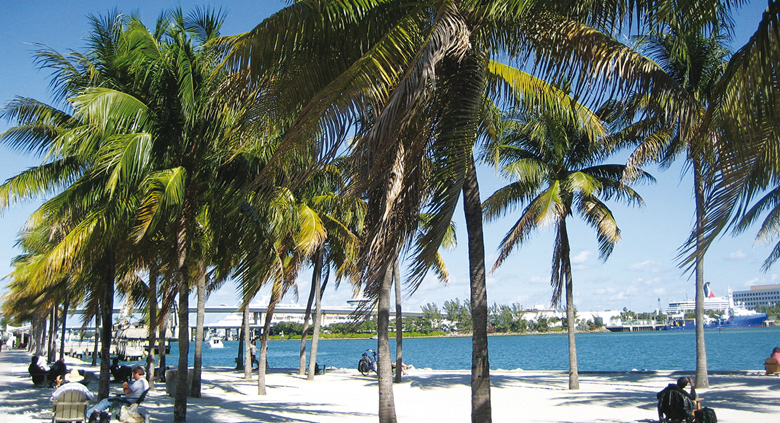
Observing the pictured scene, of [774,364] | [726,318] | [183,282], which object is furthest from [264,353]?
[726,318]

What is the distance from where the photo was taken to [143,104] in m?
10.1

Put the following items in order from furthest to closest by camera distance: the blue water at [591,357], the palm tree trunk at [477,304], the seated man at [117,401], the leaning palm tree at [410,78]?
the blue water at [591,357] < the seated man at [117,401] < the palm tree trunk at [477,304] < the leaning palm tree at [410,78]

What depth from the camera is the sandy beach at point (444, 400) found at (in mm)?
12938

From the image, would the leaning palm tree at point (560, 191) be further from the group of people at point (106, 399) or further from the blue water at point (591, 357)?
the blue water at point (591, 357)

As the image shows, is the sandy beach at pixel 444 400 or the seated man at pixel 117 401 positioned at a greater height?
the seated man at pixel 117 401

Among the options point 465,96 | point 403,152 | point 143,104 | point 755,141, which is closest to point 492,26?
point 465,96

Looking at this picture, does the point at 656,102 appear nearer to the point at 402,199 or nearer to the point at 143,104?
the point at 402,199

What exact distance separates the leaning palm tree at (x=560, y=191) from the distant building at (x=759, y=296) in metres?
159

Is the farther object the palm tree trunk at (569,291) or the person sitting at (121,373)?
the person sitting at (121,373)

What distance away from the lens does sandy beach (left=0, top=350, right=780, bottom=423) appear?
12938 mm

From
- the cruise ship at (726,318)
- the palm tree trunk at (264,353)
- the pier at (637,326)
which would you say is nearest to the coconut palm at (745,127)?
the palm tree trunk at (264,353)

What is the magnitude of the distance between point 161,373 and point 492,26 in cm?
2024

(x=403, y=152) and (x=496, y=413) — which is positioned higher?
(x=403, y=152)

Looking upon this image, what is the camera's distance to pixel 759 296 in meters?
166
